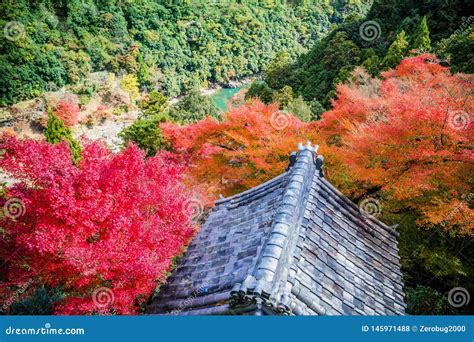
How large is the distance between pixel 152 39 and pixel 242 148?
50.1m

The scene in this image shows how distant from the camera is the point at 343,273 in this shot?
446 centimetres

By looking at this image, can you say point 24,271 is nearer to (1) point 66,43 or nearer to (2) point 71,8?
(1) point 66,43

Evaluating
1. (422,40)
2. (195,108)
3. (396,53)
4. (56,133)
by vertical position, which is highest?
(195,108)

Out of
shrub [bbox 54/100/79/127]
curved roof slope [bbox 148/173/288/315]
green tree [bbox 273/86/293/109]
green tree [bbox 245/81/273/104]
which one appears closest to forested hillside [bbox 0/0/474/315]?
green tree [bbox 273/86/293/109]

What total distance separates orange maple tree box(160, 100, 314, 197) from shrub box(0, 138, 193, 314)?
3729 mm

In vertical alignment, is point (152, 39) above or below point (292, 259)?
above

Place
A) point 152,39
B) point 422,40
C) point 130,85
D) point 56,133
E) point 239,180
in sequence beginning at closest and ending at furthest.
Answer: point 239,180, point 56,133, point 422,40, point 130,85, point 152,39

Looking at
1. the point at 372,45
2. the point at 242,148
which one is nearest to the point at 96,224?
the point at 242,148

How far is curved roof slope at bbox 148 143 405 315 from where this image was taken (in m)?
3.56

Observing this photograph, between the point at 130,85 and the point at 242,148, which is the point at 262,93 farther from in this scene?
the point at 242,148

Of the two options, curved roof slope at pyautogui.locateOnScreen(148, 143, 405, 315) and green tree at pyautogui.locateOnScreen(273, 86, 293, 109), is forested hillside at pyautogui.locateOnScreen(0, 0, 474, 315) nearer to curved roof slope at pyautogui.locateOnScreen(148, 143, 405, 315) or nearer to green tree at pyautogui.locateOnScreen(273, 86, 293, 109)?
green tree at pyautogui.locateOnScreen(273, 86, 293, 109)

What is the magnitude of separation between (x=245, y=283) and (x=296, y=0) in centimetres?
9702

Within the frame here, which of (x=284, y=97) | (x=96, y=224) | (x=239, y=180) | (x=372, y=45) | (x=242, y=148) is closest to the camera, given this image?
(x=96, y=224)

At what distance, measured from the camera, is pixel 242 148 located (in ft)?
43.4
